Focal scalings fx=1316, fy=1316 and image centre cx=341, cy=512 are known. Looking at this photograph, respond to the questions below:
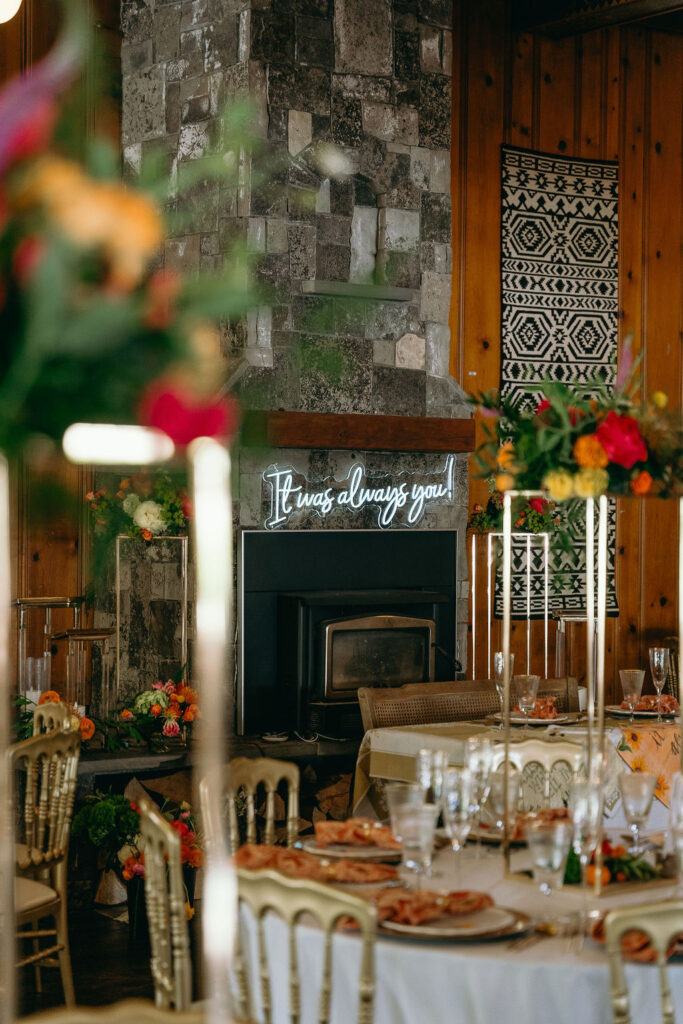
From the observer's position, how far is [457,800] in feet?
9.26

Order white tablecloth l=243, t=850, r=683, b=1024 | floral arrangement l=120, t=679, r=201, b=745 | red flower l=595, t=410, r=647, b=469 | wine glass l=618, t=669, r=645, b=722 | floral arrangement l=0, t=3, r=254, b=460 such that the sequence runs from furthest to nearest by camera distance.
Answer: floral arrangement l=120, t=679, r=201, b=745
wine glass l=618, t=669, r=645, b=722
red flower l=595, t=410, r=647, b=469
white tablecloth l=243, t=850, r=683, b=1024
floral arrangement l=0, t=3, r=254, b=460

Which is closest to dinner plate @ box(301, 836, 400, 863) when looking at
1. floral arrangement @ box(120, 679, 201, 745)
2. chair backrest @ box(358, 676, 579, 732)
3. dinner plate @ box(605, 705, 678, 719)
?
chair backrest @ box(358, 676, 579, 732)

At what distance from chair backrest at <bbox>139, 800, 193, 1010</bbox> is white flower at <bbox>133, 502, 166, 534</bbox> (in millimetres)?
2872

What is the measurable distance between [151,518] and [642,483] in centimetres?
315

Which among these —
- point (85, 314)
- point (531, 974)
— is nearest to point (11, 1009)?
point (85, 314)

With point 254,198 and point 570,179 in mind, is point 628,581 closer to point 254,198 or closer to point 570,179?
point 570,179

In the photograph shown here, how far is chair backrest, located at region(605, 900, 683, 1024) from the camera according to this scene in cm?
215

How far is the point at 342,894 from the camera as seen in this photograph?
2174mm

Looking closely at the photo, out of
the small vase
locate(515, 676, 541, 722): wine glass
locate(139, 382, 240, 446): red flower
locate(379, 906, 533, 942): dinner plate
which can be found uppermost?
locate(139, 382, 240, 446): red flower

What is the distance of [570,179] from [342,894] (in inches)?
255

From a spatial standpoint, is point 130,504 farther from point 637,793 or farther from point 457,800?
point 637,793

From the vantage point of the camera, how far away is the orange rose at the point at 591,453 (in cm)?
278

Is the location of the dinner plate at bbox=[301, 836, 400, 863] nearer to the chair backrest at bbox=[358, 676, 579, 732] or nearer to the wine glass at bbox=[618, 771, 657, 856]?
the wine glass at bbox=[618, 771, 657, 856]

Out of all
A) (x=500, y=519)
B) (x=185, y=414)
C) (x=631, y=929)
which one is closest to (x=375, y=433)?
(x=500, y=519)
